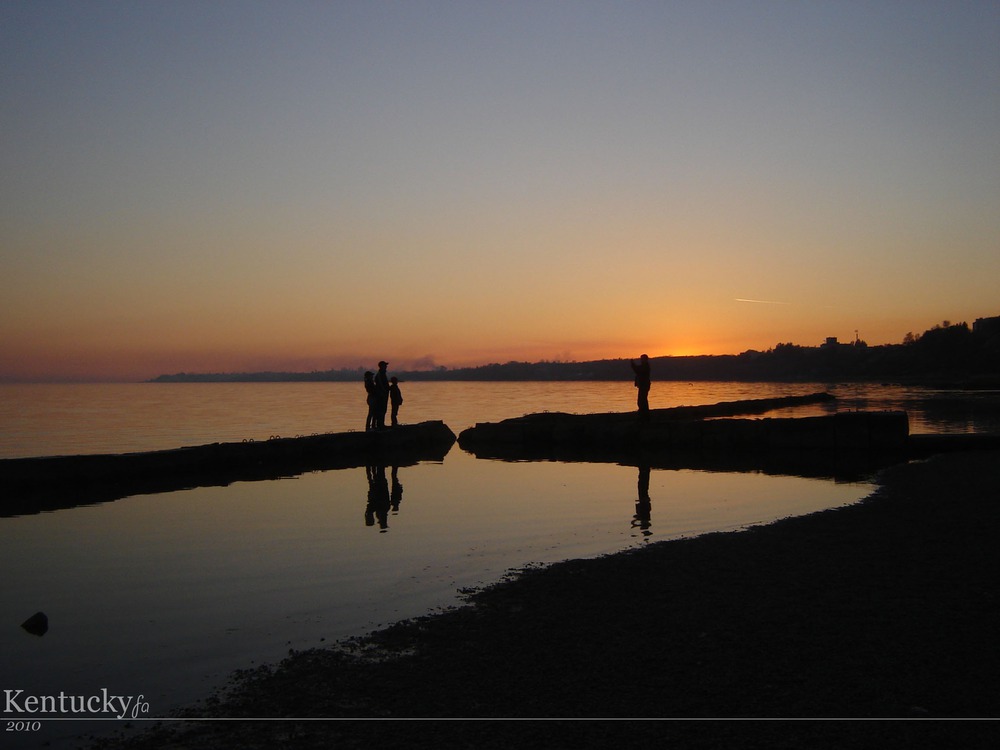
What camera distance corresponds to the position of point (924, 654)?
5.24 meters

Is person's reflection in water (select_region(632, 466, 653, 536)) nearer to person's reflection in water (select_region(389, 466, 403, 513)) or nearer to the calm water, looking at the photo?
the calm water

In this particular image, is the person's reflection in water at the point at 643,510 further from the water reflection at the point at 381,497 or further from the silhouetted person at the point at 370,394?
the silhouetted person at the point at 370,394

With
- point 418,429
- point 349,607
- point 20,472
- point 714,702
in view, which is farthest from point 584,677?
point 418,429

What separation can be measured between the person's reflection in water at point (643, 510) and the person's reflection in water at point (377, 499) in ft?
12.8

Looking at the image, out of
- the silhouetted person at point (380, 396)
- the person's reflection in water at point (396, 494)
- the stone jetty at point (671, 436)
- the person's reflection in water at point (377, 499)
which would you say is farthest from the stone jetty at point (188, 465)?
the person's reflection in water at point (396, 494)

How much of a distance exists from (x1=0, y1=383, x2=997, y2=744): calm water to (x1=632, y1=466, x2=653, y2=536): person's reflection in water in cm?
9

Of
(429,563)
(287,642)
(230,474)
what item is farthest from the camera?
(230,474)

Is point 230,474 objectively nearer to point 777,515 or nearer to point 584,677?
point 777,515

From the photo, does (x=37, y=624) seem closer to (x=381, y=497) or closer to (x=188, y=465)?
(x=381, y=497)

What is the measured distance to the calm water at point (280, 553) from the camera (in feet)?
20.5

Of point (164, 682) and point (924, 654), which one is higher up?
point (924, 654)

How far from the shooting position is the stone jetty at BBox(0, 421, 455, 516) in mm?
16078

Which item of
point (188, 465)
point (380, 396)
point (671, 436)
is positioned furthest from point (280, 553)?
point (671, 436)

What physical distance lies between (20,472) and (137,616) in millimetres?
11271
